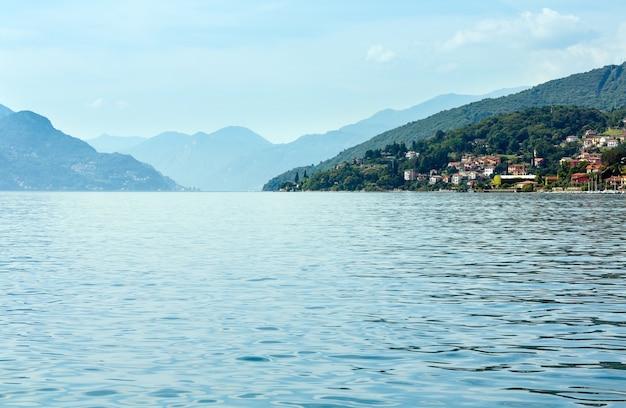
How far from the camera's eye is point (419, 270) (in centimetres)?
3684

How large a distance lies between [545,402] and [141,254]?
112ft

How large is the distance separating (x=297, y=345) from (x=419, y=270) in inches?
697

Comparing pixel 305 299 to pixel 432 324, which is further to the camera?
pixel 305 299

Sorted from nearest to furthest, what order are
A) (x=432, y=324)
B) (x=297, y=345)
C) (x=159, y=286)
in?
(x=297, y=345), (x=432, y=324), (x=159, y=286)

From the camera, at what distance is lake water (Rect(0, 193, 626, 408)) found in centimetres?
1580

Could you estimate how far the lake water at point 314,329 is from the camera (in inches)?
622

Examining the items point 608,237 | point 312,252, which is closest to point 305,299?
point 312,252

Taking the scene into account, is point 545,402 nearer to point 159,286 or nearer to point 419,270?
point 159,286

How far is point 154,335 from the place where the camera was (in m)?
21.3

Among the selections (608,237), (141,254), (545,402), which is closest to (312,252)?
(141,254)

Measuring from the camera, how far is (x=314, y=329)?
870 inches

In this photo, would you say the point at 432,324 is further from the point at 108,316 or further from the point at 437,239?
the point at 437,239

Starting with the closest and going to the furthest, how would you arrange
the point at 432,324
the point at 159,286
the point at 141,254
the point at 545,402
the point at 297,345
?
the point at 545,402
the point at 297,345
the point at 432,324
the point at 159,286
the point at 141,254

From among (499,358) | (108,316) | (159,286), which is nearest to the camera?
(499,358)
